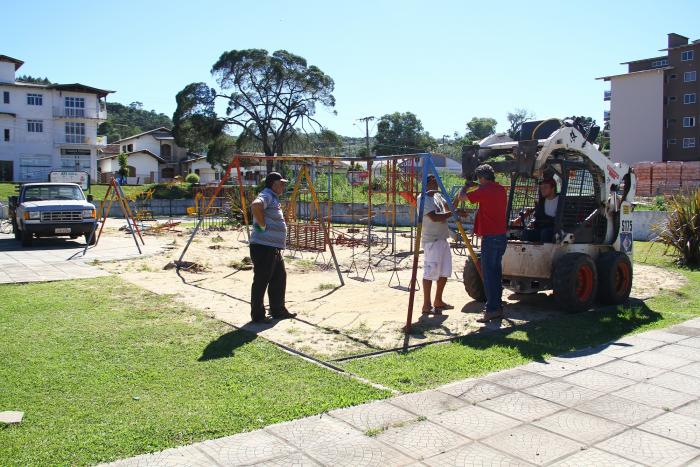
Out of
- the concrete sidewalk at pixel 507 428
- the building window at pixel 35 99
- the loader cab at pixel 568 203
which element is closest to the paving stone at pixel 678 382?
the concrete sidewalk at pixel 507 428

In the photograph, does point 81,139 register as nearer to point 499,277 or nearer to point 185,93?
point 185,93

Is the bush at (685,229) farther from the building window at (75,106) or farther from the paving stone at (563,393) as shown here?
the building window at (75,106)

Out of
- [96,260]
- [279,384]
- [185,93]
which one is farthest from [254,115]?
[279,384]

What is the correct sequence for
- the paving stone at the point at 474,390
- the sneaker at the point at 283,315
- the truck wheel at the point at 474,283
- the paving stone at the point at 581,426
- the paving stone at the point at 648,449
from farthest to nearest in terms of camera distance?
the truck wheel at the point at 474,283
the sneaker at the point at 283,315
the paving stone at the point at 474,390
the paving stone at the point at 581,426
the paving stone at the point at 648,449

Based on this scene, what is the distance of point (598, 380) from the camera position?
5.64 meters

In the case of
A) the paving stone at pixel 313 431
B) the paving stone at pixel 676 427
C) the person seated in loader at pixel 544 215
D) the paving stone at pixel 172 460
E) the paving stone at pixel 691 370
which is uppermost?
the person seated in loader at pixel 544 215

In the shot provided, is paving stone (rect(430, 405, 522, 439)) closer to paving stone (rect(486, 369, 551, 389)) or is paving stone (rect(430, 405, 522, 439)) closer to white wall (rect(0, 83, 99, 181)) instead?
paving stone (rect(486, 369, 551, 389))

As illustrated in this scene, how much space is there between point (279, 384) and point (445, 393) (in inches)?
55.8

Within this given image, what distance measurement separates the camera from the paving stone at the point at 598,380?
546cm

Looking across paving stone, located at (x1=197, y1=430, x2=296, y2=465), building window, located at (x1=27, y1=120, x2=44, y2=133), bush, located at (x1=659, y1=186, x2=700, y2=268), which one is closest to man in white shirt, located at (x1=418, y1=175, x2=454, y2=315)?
paving stone, located at (x1=197, y1=430, x2=296, y2=465)

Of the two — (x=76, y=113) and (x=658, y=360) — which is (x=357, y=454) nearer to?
(x=658, y=360)

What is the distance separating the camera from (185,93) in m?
46.2

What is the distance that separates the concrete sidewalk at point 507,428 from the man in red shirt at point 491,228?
210cm

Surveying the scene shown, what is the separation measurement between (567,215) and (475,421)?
5.54 metres
